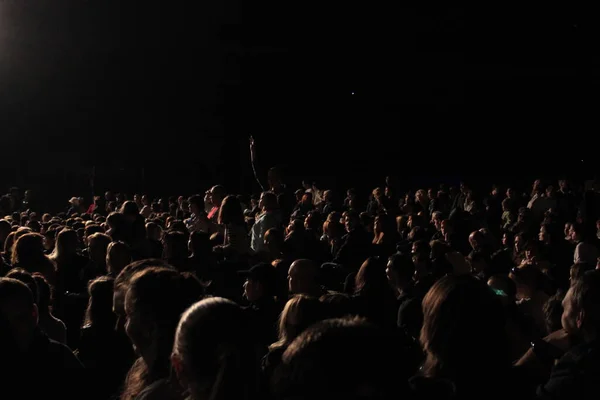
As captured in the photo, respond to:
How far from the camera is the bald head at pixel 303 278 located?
5602mm

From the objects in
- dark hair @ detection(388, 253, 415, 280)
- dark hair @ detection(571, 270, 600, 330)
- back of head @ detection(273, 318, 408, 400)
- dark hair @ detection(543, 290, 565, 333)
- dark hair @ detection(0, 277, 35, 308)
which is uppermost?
back of head @ detection(273, 318, 408, 400)

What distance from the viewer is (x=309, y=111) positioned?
72.5ft

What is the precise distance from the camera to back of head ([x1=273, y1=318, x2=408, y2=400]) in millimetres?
1778

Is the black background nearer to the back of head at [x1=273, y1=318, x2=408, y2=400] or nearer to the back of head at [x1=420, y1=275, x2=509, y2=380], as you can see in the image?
the back of head at [x1=420, y1=275, x2=509, y2=380]

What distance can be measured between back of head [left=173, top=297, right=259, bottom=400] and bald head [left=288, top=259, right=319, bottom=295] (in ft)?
10.9

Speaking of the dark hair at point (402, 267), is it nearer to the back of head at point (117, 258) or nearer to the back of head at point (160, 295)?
→ the back of head at point (117, 258)

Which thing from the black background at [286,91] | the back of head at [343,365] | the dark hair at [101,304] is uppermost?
the black background at [286,91]

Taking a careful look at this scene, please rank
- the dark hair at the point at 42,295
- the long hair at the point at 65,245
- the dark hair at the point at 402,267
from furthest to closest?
the long hair at the point at 65,245 < the dark hair at the point at 402,267 < the dark hair at the point at 42,295

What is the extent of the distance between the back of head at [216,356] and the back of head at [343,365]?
1.07ft

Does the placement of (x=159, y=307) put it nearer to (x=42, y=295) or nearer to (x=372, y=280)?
(x=42, y=295)

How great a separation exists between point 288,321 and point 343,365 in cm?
211

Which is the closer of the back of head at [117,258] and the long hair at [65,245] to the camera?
the back of head at [117,258]

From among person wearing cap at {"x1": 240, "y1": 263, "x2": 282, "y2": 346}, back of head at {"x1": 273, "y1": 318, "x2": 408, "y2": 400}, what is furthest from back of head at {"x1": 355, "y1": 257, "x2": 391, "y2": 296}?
back of head at {"x1": 273, "y1": 318, "x2": 408, "y2": 400}

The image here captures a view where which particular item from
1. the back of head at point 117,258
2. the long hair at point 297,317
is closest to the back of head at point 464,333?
the long hair at point 297,317
